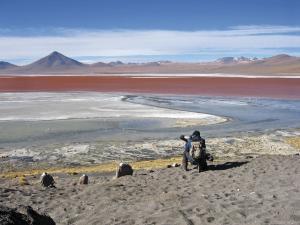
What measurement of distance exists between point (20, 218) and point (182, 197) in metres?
3.20

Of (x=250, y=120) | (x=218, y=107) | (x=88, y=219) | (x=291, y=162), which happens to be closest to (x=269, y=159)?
(x=291, y=162)

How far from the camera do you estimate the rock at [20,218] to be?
3.79 metres

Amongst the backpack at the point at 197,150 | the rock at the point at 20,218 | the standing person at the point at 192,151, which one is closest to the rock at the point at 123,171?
the standing person at the point at 192,151

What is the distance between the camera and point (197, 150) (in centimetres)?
925

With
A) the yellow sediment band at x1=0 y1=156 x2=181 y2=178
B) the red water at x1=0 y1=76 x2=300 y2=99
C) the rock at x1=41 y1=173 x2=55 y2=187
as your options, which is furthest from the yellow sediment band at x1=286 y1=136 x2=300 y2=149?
the red water at x1=0 y1=76 x2=300 y2=99

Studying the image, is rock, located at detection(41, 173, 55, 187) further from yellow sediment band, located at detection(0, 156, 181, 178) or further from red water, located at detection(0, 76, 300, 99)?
red water, located at detection(0, 76, 300, 99)

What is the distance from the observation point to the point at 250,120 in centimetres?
2017

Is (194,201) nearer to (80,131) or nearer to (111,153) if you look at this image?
(111,153)

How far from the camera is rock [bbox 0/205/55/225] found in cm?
379

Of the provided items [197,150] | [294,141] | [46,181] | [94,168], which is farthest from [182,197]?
[294,141]

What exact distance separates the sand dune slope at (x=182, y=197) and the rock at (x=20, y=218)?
158cm

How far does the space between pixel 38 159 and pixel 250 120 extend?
10.1 m

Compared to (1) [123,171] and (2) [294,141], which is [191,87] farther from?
(1) [123,171]

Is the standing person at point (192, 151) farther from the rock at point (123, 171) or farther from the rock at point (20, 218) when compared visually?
the rock at point (20, 218)
